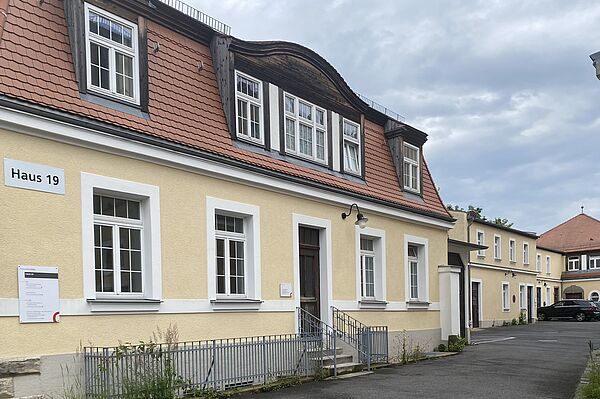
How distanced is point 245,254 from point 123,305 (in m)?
3.45

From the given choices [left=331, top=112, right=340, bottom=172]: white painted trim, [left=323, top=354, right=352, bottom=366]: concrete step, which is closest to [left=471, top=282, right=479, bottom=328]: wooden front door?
[left=331, top=112, right=340, bottom=172]: white painted trim

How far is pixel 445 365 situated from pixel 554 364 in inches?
116

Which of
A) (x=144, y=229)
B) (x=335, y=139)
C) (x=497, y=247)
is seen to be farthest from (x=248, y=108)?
(x=497, y=247)

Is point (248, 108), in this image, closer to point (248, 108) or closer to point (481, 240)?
point (248, 108)

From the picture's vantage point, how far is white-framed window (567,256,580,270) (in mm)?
57416

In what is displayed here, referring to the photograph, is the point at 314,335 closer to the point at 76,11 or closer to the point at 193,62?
the point at 193,62

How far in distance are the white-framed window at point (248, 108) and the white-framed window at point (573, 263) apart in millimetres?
50127

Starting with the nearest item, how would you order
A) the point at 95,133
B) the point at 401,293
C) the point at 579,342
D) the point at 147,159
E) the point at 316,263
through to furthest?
the point at 95,133 < the point at 147,159 < the point at 316,263 < the point at 401,293 < the point at 579,342

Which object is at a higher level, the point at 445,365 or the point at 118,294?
the point at 118,294

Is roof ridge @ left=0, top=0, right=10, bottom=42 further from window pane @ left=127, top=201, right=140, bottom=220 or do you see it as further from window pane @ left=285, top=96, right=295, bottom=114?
window pane @ left=285, top=96, right=295, bottom=114

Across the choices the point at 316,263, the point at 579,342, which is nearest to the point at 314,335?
the point at 316,263

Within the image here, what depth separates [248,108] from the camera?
1375cm

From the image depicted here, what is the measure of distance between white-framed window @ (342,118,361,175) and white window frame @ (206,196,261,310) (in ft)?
14.4

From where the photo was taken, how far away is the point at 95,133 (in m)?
10.1
